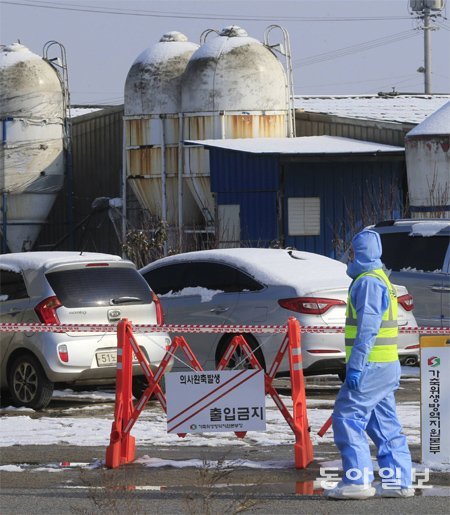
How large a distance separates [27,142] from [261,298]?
2428 cm

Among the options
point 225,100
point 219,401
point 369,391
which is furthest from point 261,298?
point 225,100

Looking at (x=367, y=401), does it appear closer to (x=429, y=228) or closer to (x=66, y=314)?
(x=66, y=314)

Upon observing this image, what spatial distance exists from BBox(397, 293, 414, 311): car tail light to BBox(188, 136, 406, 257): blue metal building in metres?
15.0

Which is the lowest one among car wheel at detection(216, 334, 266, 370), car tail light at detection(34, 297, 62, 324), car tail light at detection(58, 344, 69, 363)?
car wheel at detection(216, 334, 266, 370)

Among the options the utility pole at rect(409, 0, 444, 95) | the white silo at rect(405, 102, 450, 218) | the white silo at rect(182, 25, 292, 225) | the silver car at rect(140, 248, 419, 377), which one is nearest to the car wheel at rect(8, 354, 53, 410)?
the silver car at rect(140, 248, 419, 377)

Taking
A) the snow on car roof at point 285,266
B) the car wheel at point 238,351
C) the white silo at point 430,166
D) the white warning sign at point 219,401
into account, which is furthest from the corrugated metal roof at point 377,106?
the white warning sign at point 219,401

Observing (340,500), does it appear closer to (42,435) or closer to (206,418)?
(206,418)

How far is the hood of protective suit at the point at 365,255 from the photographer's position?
8.82 m

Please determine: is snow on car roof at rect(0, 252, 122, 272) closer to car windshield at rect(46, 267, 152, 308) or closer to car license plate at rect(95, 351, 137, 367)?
car windshield at rect(46, 267, 152, 308)

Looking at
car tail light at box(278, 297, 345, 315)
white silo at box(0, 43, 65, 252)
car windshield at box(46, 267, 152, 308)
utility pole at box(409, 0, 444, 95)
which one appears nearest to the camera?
car windshield at box(46, 267, 152, 308)

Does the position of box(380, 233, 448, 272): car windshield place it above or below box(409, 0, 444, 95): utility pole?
below

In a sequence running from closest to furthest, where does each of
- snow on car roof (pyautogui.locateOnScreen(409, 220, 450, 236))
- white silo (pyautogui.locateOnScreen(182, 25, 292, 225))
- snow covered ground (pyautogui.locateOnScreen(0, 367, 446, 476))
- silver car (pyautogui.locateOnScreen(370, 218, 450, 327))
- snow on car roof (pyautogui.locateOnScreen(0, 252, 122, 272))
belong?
snow covered ground (pyautogui.locateOnScreen(0, 367, 446, 476))
snow on car roof (pyautogui.locateOnScreen(0, 252, 122, 272))
silver car (pyautogui.locateOnScreen(370, 218, 450, 327))
snow on car roof (pyautogui.locateOnScreen(409, 220, 450, 236))
white silo (pyautogui.locateOnScreen(182, 25, 292, 225))

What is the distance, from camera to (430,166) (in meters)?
24.8

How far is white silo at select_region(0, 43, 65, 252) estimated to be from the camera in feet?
124
